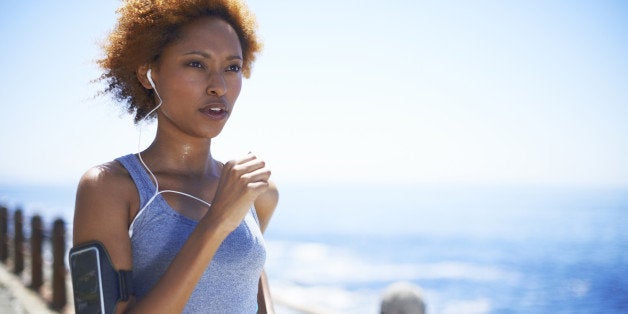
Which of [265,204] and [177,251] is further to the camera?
[265,204]

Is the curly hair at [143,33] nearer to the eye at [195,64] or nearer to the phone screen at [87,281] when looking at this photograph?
the eye at [195,64]

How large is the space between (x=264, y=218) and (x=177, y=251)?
597 mm

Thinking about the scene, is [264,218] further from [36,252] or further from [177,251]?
[36,252]

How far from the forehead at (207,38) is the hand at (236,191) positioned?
0.50m

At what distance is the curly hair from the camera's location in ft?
5.82

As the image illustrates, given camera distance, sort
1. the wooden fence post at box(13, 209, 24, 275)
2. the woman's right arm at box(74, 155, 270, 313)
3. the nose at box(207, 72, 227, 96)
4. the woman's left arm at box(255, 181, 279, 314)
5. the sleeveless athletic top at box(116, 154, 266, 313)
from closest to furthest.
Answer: the woman's right arm at box(74, 155, 270, 313) → the sleeveless athletic top at box(116, 154, 266, 313) → the nose at box(207, 72, 227, 96) → the woman's left arm at box(255, 181, 279, 314) → the wooden fence post at box(13, 209, 24, 275)

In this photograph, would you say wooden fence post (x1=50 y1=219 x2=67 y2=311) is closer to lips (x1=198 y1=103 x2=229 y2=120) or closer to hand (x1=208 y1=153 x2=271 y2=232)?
lips (x1=198 y1=103 x2=229 y2=120)

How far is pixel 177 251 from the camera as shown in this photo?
1.60m

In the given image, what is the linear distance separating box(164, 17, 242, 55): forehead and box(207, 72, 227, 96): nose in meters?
0.09

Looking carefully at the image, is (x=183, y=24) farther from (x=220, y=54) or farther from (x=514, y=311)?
(x=514, y=311)

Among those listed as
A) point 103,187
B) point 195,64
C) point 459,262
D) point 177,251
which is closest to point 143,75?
point 195,64

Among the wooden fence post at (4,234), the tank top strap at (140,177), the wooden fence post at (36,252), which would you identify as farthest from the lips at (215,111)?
the wooden fence post at (4,234)

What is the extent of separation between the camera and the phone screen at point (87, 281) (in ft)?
4.54

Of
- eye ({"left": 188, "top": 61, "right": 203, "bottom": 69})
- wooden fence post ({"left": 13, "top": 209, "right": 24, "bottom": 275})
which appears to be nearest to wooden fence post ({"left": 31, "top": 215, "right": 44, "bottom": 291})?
wooden fence post ({"left": 13, "top": 209, "right": 24, "bottom": 275})
